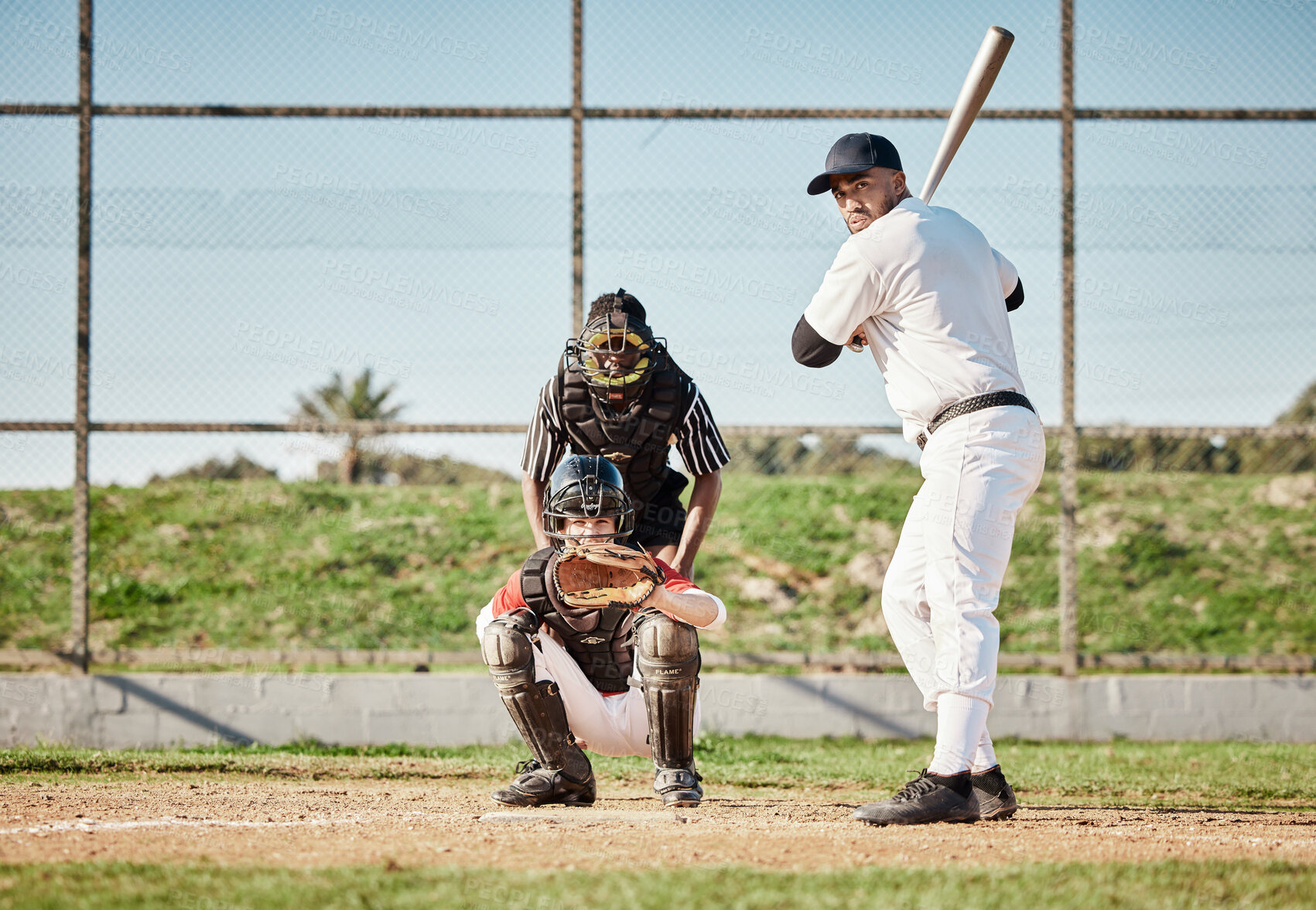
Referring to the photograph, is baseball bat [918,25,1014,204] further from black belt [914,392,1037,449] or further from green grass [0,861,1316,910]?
green grass [0,861,1316,910]

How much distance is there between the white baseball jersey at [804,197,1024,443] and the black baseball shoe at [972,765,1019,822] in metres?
1.18

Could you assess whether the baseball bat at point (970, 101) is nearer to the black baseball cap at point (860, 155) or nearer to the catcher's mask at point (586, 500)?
the black baseball cap at point (860, 155)

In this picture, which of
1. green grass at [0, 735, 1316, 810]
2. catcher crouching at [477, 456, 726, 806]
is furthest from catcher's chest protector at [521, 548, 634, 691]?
green grass at [0, 735, 1316, 810]

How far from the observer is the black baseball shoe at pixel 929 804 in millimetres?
3283

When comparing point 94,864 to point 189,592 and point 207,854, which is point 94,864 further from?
point 189,592

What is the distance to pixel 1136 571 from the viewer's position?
1006 centimetres

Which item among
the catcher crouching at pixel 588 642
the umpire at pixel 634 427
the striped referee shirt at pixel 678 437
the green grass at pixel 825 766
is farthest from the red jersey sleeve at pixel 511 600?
the green grass at pixel 825 766

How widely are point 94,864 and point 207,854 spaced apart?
0.86ft

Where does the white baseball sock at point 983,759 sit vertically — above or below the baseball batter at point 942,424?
below

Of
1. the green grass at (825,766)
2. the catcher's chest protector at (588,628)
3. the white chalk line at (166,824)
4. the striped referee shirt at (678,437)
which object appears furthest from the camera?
the green grass at (825,766)

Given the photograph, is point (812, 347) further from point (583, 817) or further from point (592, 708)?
point (583, 817)

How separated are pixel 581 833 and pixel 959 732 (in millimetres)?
1200

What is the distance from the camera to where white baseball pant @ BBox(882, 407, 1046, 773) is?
336 cm

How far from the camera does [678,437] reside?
4.49 m
